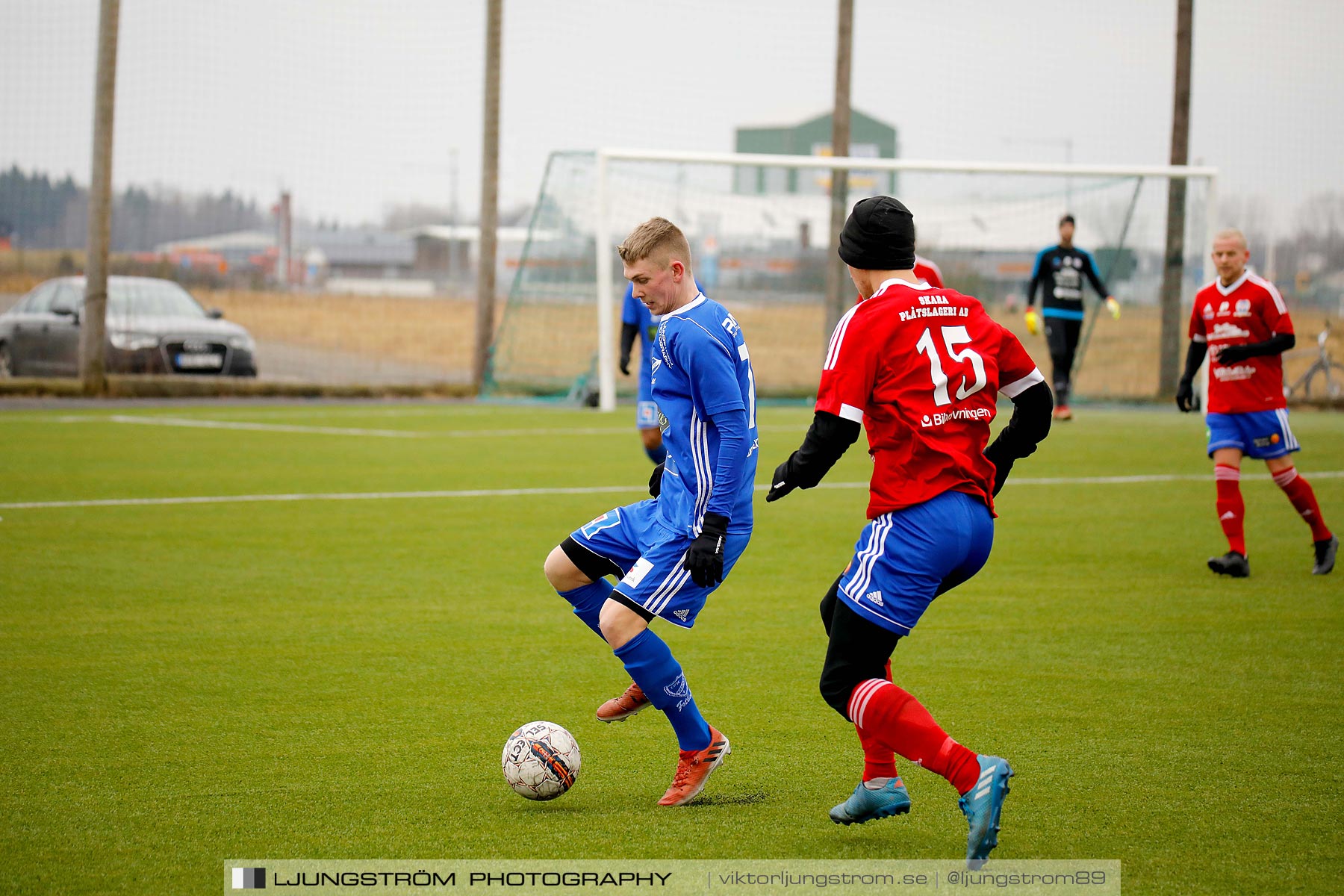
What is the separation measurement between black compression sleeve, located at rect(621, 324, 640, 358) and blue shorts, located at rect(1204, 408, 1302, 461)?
5.94 m

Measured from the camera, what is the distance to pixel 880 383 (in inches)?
145

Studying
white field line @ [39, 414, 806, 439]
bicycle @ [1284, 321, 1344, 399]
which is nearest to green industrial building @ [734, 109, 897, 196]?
white field line @ [39, 414, 806, 439]

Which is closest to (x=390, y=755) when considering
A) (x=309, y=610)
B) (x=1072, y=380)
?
(x=309, y=610)

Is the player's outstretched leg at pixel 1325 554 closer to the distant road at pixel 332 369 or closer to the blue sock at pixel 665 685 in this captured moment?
the blue sock at pixel 665 685

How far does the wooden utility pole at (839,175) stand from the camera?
21328 mm

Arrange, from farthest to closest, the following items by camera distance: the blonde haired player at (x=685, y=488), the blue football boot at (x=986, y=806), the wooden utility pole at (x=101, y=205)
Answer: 1. the wooden utility pole at (x=101, y=205)
2. the blonde haired player at (x=685, y=488)
3. the blue football boot at (x=986, y=806)

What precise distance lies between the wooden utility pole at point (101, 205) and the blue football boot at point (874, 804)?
743 inches

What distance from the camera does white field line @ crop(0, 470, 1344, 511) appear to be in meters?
10.2

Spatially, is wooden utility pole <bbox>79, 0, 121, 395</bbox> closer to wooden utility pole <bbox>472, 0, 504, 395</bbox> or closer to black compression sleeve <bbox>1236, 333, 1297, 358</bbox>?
wooden utility pole <bbox>472, 0, 504, 395</bbox>

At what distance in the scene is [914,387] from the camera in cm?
366

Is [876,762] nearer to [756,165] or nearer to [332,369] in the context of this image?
[756,165]

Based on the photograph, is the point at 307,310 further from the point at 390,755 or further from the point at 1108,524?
the point at 390,755

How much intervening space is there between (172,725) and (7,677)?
110 cm

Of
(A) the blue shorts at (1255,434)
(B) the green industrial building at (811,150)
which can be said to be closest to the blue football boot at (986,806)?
(A) the blue shorts at (1255,434)
